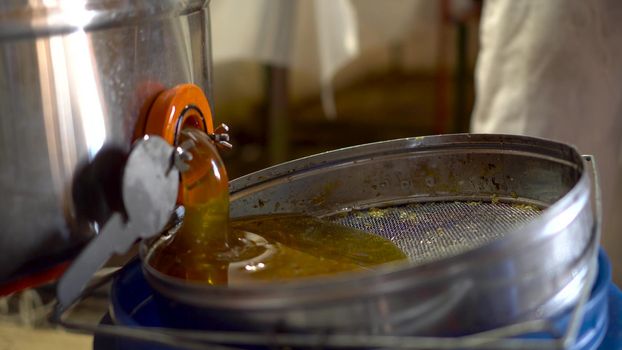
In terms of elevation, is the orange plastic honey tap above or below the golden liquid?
above

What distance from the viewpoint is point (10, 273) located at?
485 millimetres

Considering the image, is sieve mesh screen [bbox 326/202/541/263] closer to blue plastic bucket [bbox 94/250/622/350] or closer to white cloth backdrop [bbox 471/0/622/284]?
blue plastic bucket [bbox 94/250/622/350]

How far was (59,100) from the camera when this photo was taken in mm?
472

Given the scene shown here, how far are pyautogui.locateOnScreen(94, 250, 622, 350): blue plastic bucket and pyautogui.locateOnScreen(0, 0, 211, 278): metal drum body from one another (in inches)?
2.0

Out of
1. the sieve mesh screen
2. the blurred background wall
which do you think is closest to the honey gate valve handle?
the sieve mesh screen

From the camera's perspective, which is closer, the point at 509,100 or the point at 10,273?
the point at 10,273

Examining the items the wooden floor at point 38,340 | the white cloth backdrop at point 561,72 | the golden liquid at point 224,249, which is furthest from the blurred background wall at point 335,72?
the golden liquid at point 224,249

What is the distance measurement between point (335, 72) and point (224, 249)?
119 centimetres

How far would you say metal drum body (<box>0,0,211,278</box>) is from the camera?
457 mm

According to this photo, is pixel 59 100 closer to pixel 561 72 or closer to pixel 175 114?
pixel 175 114

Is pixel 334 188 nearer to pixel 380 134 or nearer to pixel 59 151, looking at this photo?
pixel 59 151

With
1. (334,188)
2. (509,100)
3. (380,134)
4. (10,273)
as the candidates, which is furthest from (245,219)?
(380,134)

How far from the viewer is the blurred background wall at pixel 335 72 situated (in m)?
1.44

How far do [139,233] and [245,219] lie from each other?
15 cm
